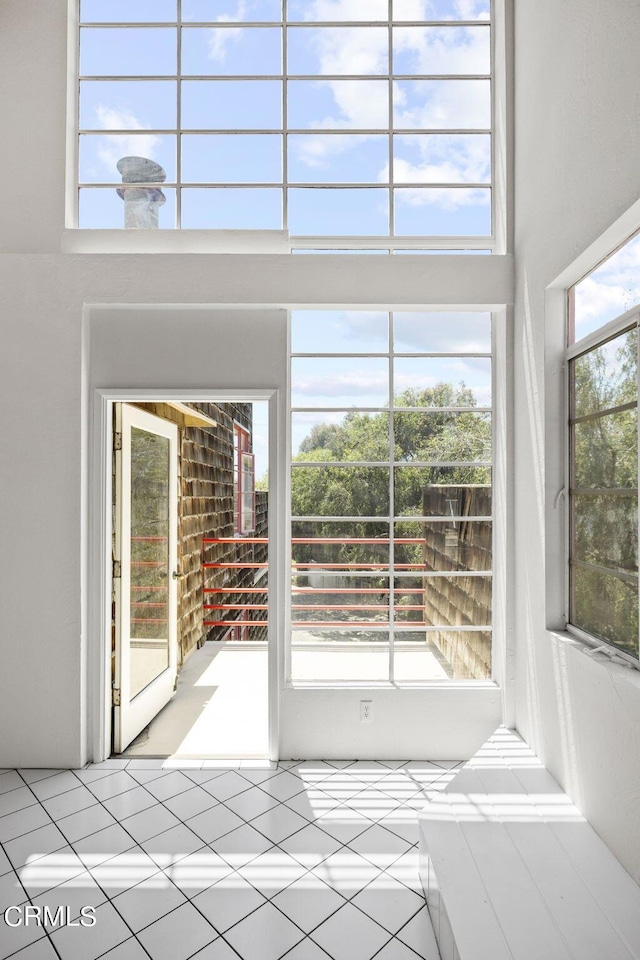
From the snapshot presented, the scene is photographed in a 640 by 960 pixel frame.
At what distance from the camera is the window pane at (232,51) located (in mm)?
3234

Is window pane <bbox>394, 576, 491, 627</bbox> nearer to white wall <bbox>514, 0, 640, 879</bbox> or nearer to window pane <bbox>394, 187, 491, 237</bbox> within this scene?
white wall <bbox>514, 0, 640, 879</bbox>

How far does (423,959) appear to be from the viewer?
178 centimetres

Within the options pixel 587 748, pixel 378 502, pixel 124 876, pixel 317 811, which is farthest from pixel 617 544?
pixel 124 876

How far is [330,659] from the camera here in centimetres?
323

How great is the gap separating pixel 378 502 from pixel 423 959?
1958 millimetres

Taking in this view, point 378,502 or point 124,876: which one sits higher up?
point 378,502

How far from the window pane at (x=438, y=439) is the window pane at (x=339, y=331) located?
1.39 feet

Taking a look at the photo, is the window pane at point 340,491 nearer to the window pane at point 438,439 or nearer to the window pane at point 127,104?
the window pane at point 438,439

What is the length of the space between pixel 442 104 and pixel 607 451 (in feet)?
7.30

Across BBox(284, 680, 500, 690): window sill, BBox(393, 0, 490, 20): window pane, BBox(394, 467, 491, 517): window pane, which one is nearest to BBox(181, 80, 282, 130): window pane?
BBox(393, 0, 490, 20): window pane

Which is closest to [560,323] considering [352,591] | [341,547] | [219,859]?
[341,547]

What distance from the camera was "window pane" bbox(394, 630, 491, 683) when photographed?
127 inches

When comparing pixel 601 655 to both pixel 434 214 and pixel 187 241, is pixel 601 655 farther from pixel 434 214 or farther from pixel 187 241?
pixel 187 241

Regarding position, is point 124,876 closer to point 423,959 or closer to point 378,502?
point 423,959
